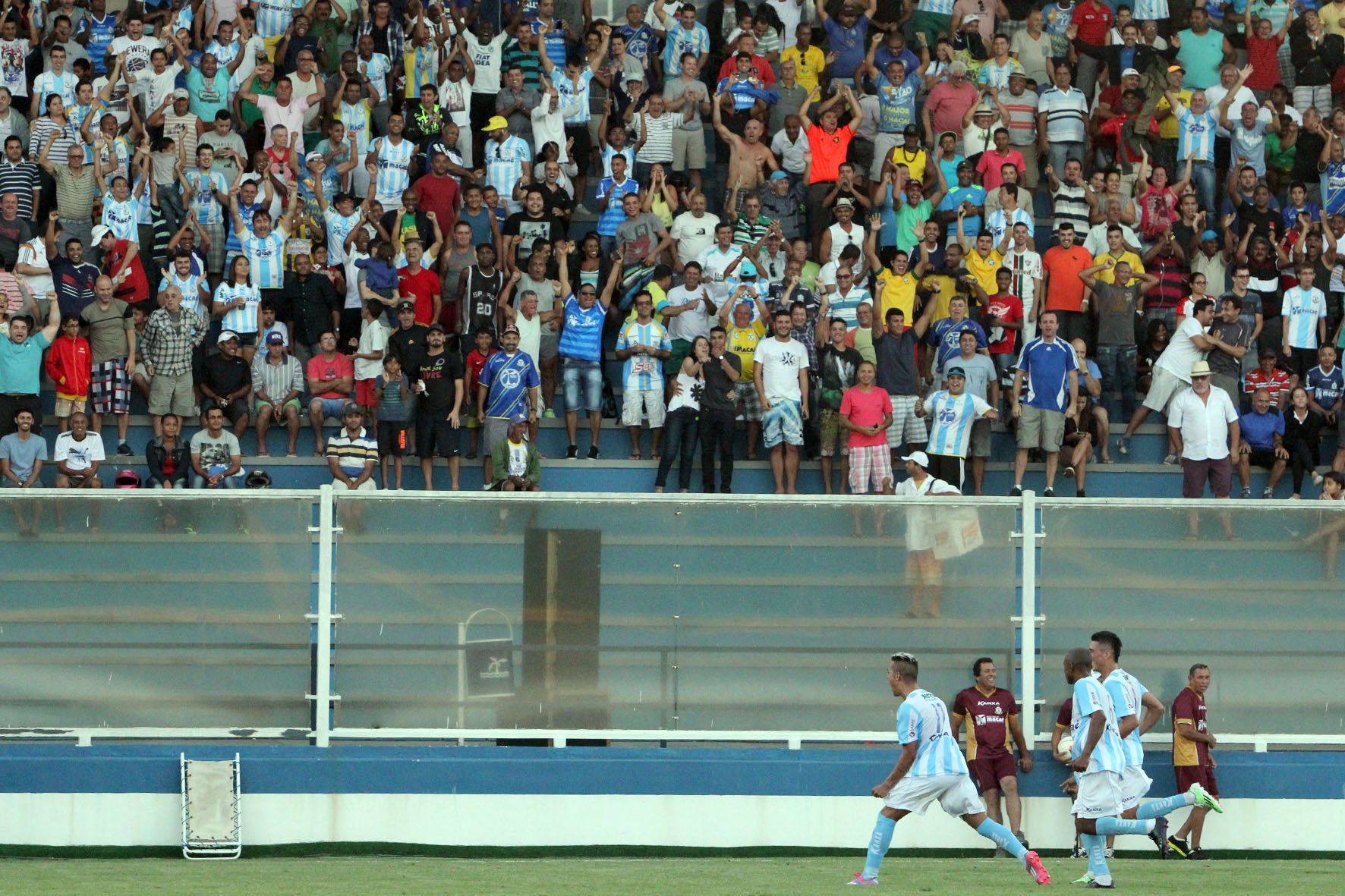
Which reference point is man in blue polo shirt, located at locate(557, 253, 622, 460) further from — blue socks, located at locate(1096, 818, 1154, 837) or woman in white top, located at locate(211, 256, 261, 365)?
blue socks, located at locate(1096, 818, 1154, 837)

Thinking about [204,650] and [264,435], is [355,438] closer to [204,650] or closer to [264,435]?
[264,435]

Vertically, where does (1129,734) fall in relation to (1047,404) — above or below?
below

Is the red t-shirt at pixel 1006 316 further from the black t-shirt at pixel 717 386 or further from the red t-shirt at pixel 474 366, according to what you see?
the red t-shirt at pixel 474 366

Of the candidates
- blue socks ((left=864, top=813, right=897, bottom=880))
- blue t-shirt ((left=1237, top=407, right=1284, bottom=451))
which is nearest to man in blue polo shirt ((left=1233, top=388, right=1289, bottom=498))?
blue t-shirt ((left=1237, top=407, right=1284, bottom=451))

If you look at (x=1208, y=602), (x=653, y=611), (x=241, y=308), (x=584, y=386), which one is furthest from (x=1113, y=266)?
(x=241, y=308)

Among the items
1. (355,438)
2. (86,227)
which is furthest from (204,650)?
(86,227)

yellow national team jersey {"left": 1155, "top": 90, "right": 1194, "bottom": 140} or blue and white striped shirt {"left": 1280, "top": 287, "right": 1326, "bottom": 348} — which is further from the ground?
yellow national team jersey {"left": 1155, "top": 90, "right": 1194, "bottom": 140}

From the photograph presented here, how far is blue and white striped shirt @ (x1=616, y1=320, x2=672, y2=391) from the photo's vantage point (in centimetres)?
1900

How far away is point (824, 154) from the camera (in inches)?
843

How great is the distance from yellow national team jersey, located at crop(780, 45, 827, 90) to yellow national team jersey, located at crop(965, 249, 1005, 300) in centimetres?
388

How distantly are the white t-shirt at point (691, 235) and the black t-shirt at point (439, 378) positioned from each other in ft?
10.5

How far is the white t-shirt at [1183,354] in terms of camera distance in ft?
63.4

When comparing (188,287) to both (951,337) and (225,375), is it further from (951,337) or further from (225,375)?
(951,337)

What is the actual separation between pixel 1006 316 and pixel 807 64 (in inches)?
197
